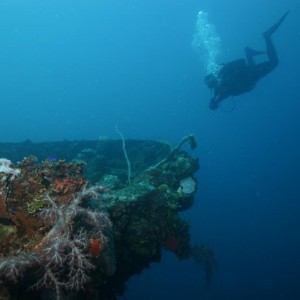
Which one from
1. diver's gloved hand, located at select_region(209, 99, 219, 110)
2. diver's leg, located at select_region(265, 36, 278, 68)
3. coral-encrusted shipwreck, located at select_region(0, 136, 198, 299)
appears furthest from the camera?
diver's leg, located at select_region(265, 36, 278, 68)

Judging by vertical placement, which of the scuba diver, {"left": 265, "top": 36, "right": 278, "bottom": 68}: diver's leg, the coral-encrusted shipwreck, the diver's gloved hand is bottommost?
the coral-encrusted shipwreck

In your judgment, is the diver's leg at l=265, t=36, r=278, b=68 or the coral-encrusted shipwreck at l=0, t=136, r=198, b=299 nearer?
the coral-encrusted shipwreck at l=0, t=136, r=198, b=299

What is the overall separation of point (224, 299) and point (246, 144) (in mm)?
142811

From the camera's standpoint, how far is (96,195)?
4.82 meters

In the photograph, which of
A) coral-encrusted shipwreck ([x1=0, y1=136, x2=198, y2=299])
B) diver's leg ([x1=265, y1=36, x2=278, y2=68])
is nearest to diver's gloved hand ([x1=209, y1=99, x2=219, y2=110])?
diver's leg ([x1=265, y1=36, x2=278, y2=68])

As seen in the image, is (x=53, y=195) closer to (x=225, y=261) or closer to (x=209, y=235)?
(x=225, y=261)

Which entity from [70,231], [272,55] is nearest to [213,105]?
[272,55]

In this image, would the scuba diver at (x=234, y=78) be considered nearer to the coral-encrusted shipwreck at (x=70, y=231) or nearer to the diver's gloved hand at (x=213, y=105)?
the diver's gloved hand at (x=213, y=105)

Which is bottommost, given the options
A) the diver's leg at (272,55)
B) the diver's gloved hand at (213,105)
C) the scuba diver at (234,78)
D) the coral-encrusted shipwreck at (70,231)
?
the coral-encrusted shipwreck at (70,231)

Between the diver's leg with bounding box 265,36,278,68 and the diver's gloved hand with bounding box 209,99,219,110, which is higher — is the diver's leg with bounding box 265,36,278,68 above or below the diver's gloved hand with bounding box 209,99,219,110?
above

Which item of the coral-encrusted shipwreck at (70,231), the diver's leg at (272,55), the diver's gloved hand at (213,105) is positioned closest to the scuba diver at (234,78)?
the diver's gloved hand at (213,105)

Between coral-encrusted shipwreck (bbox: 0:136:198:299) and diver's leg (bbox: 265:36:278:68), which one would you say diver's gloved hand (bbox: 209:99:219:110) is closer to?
diver's leg (bbox: 265:36:278:68)

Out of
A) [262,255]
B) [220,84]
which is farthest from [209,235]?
[220,84]

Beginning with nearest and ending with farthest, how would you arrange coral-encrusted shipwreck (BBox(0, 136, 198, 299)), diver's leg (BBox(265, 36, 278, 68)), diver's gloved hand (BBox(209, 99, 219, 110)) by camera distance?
1. coral-encrusted shipwreck (BBox(0, 136, 198, 299))
2. diver's gloved hand (BBox(209, 99, 219, 110))
3. diver's leg (BBox(265, 36, 278, 68))
